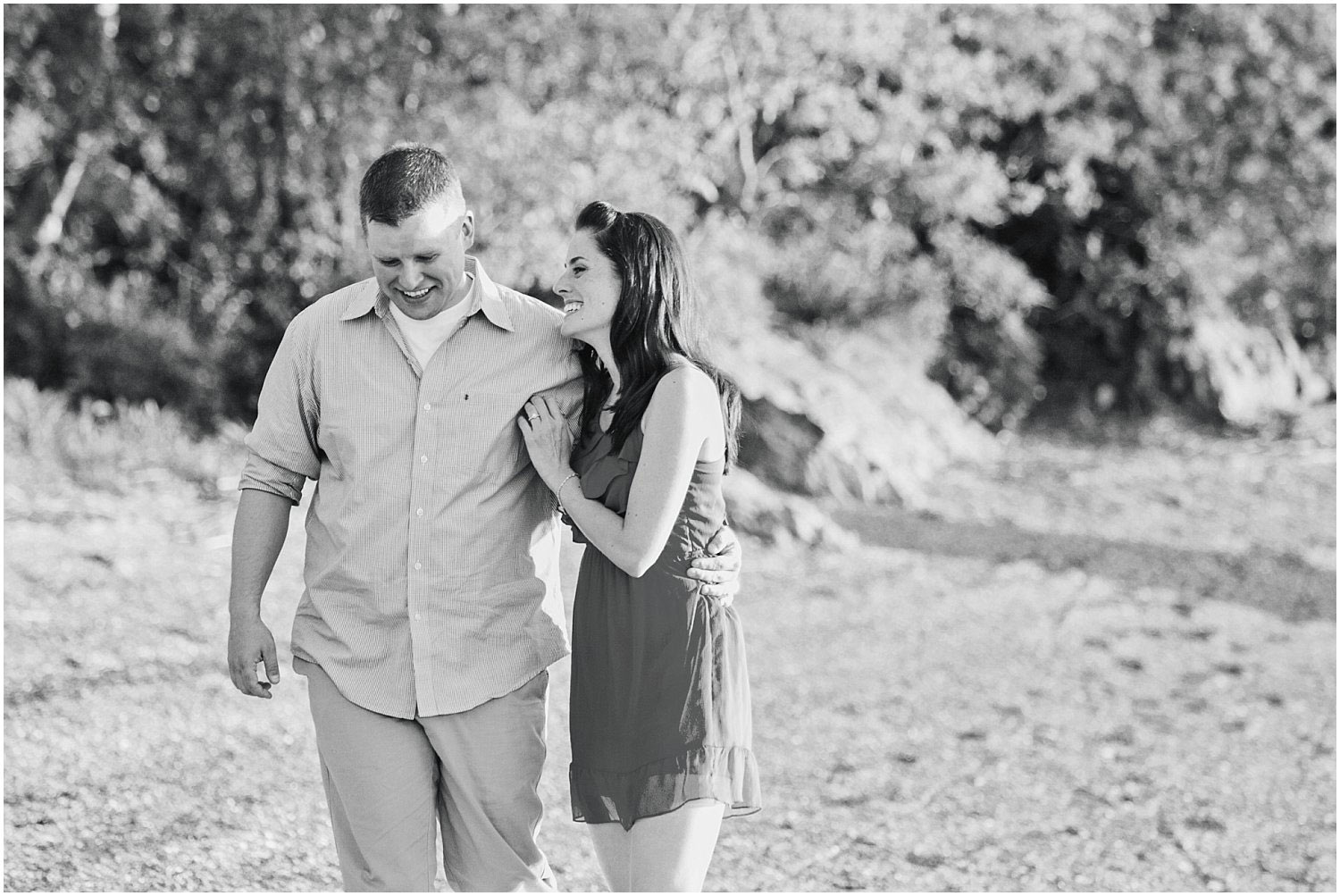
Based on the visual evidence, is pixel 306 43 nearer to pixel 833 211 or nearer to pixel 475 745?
pixel 833 211

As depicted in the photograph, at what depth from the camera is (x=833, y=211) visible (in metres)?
13.6

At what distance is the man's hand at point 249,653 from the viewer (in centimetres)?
289

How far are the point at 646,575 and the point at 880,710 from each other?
3981mm

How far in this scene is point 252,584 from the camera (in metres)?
2.92

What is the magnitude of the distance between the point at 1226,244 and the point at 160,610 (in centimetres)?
1235

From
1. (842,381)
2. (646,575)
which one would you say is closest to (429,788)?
(646,575)

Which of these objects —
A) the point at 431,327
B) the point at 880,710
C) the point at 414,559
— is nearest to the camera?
the point at 414,559

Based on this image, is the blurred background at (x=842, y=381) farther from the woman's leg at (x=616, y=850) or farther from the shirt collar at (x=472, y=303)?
the woman's leg at (x=616, y=850)

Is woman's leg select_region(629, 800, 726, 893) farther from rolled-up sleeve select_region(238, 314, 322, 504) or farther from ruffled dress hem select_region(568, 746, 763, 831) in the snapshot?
rolled-up sleeve select_region(238, 314, 322, 504)

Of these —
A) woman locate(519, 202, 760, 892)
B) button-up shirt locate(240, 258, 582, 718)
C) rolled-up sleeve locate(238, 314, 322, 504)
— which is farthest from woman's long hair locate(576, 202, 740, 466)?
rolled-up sleeve locate(238, 314, 322, 504)

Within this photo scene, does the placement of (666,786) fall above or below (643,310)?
below

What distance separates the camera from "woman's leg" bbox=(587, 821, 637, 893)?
288 cm

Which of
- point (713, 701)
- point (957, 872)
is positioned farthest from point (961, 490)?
point (713, 701)

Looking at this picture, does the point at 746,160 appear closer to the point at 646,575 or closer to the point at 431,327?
the point at 431,327
